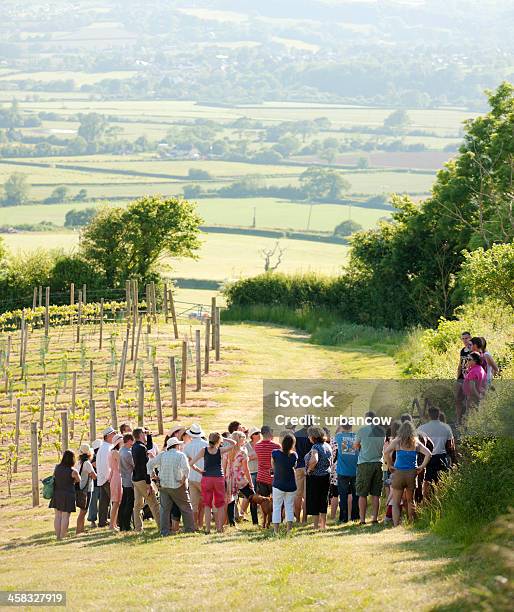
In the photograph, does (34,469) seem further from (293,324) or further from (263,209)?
(263,209)

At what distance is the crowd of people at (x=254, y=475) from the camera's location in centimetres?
1608

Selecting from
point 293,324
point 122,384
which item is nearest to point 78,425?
point 122,384

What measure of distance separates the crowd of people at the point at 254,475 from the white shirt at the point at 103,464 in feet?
0.05

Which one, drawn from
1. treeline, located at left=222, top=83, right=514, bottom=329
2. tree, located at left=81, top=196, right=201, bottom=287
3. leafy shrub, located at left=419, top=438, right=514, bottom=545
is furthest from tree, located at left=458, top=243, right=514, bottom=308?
tree, located at left=81, top=196, right=201, bottom=287

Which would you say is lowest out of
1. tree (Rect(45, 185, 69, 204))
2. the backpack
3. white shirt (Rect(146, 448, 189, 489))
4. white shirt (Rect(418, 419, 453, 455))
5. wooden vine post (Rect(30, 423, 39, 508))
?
wooden vine post (Rect(30, 423, 39, 508))

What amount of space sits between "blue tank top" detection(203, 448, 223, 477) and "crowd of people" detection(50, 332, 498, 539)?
0.01m

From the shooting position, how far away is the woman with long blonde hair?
15.7 meters

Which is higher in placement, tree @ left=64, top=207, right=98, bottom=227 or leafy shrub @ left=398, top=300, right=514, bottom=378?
tree @ left=64, top=207, right=98, bottom=227

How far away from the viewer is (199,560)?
14375mm

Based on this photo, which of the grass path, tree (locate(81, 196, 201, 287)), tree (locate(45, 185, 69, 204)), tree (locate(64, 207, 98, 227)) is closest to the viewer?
the grass path

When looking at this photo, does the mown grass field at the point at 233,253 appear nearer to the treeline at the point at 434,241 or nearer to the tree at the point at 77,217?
the tree at the point at 77,217

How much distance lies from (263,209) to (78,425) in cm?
11427
